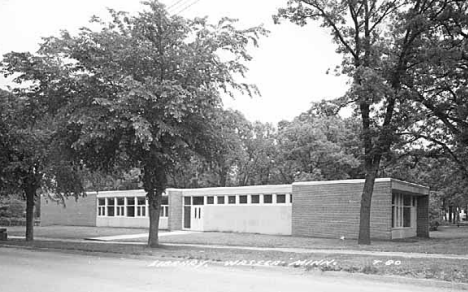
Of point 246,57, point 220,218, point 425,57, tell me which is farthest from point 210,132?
point 220,218

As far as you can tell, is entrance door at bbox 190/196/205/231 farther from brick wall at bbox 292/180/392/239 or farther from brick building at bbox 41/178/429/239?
brick wall at bbox 292/180/392/239

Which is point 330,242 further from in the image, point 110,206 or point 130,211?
point 110,206

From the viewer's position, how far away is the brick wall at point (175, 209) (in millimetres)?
47219

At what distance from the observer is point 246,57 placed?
845 inches

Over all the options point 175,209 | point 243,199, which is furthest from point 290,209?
point 175,209

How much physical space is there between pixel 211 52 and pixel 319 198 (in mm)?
17991

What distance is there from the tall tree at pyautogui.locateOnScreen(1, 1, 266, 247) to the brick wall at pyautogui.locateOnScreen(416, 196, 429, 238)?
23.0 m

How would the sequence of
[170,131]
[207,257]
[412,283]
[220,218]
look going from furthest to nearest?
[220,218], [170,131], [207,257], [412,283]

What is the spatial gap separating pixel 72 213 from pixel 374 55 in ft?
145

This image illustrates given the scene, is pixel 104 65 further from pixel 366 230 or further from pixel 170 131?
pixel 366 230

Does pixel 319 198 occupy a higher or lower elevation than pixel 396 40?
lower

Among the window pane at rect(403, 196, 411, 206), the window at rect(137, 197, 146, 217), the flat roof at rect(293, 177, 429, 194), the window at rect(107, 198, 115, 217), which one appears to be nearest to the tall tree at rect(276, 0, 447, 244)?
the flat roof at rect(293, 177, 429, 194)

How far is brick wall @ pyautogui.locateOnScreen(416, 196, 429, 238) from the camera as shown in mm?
38781

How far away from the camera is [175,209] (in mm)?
47750
